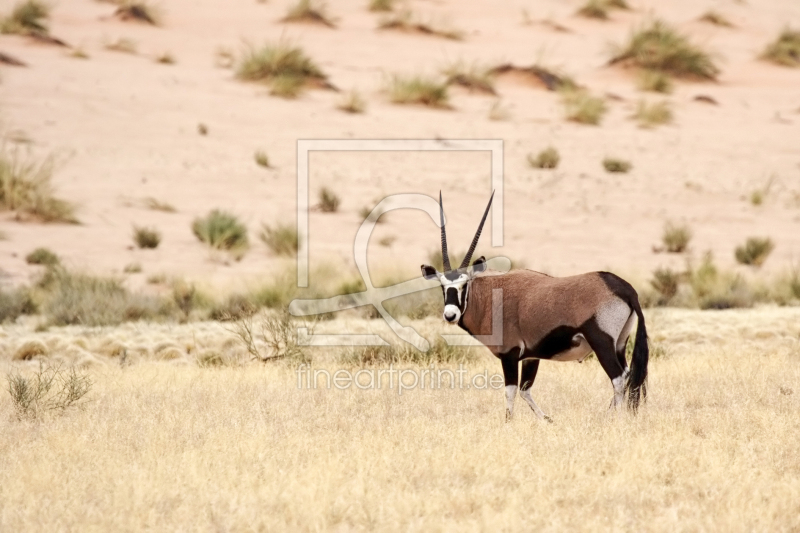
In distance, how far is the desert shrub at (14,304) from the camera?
14.0 meters

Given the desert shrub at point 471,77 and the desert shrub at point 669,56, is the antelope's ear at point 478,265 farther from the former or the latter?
the desert shrub at point 669,56

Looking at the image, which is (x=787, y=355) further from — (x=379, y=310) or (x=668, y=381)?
A: (x=379, y=310)

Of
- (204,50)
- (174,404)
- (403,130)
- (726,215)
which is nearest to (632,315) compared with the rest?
(174,404)

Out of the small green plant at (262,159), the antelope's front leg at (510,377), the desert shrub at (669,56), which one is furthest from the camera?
the desert shrub at (669,56)

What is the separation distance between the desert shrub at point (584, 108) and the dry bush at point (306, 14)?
11.9 m

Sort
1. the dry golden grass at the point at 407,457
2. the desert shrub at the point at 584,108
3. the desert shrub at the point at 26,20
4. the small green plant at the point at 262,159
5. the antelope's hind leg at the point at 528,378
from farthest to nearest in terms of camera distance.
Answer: the desert shrub at the point at 26,20
the desert shrub at the point at 584,108
the small green plant at the point at 262,159
the antelope's hind leg at the point at 528,378
the dry golden grass at the point at 407,457

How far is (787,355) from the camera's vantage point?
11266mm

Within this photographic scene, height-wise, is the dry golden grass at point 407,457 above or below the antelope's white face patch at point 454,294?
below

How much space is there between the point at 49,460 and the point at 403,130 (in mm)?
20175

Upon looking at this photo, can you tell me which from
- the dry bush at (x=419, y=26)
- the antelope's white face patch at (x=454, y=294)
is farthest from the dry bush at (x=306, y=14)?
the antelope's white face patch at (x=454, y=294)

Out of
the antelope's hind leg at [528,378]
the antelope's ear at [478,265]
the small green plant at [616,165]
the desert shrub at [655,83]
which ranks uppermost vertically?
the desert shrub at [655,83]

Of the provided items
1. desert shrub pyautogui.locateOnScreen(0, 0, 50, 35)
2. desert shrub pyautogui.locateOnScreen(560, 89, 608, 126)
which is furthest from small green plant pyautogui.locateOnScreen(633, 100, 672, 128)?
desert shrub pyautogui.locateOnScreen(0, 0, 50, 35)

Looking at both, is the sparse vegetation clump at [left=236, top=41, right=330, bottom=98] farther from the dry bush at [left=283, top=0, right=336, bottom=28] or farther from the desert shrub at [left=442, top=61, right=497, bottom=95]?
the dry bush at [left=283, top=0, right=336, bottom=28]

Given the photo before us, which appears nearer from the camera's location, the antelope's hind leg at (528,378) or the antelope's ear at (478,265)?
the antelope's hind leg at (528,378)
